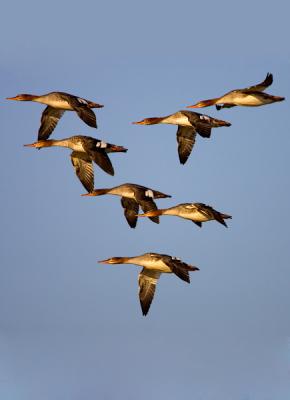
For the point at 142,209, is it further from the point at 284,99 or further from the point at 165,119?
the point at 284,99

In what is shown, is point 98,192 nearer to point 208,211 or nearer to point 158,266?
point 158,266

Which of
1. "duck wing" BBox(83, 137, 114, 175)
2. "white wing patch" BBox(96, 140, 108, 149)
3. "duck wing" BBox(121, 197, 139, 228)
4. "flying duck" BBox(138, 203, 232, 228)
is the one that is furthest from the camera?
"duck wing" BBox(121, 197, 139, 228)

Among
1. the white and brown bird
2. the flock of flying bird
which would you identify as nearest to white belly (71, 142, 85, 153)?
the flock of flying bird

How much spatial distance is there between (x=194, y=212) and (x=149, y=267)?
9.83 ft

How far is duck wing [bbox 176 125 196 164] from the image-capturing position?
58469mm

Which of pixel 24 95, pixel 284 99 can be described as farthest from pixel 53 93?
pixel 284 99

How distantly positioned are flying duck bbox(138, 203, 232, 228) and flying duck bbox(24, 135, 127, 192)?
305 centimetres

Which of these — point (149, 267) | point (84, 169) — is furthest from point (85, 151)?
point (149, 267)

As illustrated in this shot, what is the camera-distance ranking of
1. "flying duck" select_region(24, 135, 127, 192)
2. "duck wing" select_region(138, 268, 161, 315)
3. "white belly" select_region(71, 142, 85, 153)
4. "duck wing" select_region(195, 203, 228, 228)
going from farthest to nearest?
"white belly" select_region(71, 142, 85, 153) → "duck wing" select_region(138, 268, 161, 315) → "flying duck" select_region(24, 135, 127, 192) → "duck wing" select_region(195, 203, 228, 228)

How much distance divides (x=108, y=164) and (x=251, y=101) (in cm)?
660

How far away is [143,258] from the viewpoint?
2164 inches

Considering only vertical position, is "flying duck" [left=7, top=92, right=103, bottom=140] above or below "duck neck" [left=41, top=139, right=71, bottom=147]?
above

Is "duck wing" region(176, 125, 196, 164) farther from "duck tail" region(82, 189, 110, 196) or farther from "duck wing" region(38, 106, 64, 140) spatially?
"duck wing" region(38, 106, 64, 140)

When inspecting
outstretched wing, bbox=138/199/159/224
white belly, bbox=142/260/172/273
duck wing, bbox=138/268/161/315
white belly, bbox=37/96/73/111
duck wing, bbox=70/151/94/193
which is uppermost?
white belly, bbox=37/96/73/111
